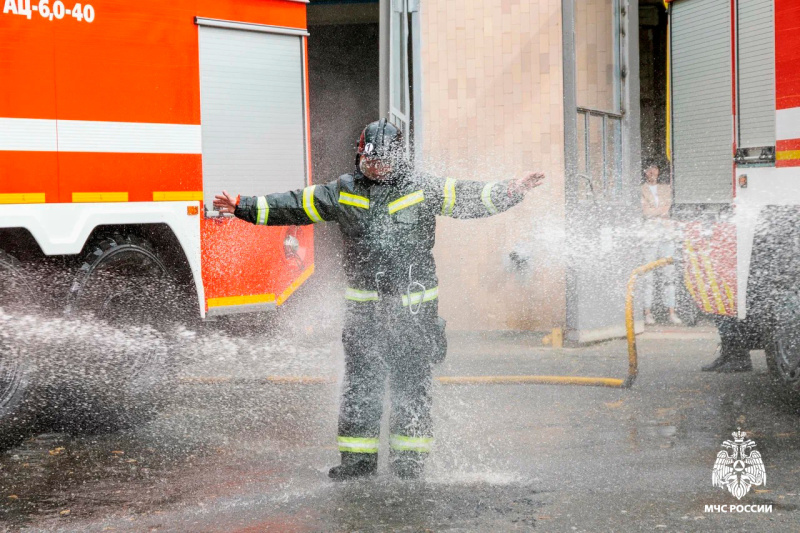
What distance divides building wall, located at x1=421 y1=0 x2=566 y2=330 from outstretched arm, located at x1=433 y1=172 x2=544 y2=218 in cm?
426

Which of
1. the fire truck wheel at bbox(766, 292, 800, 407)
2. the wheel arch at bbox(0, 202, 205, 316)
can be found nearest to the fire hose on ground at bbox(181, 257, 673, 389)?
the fire truck wheel at bbox(766, 292, 800, 407)

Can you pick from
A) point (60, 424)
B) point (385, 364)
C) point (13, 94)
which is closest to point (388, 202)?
point (385, 364)

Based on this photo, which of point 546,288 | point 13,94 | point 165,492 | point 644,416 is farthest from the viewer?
point 546,288

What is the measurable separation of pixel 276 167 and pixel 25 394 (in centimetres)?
219

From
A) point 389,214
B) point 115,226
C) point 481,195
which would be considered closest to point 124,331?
point 115,226

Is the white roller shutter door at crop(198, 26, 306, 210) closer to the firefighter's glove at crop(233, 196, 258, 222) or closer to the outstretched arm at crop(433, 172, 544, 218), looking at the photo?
the firefighter's glove at crop(233, 196, 258, 222)

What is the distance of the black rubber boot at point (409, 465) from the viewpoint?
462 cm

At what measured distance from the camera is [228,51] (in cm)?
615

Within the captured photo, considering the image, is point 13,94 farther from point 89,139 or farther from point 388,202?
point 388,202

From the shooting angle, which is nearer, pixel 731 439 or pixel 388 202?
pixel 388 202

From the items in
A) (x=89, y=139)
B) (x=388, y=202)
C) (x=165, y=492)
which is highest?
(x=89, y=139)

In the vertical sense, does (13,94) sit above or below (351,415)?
above

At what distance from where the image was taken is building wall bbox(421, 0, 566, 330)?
910 cm

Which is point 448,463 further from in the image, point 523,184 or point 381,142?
point 381,142
